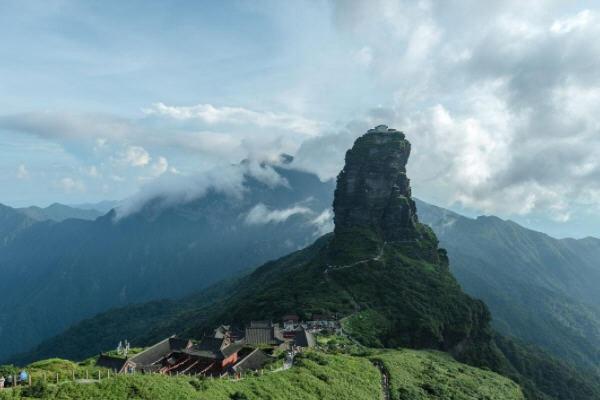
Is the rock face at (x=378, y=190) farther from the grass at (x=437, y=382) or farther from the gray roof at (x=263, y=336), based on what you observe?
the gray roof at (x=263, y=336)

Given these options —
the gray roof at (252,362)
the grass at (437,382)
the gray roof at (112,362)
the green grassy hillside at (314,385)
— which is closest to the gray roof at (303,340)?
the green grassy hillside at (314,385)

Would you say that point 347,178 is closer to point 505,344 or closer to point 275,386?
point 505,344

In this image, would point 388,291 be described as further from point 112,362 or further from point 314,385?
point 112,362

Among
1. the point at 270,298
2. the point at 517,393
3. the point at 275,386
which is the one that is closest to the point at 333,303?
the point at 270,298

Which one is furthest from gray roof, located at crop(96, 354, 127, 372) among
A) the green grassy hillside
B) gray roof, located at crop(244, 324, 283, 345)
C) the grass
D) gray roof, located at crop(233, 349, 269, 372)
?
the grass

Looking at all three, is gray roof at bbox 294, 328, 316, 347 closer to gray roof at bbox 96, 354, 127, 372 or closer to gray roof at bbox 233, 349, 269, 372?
gray roof at bbox 233, 349, 269, 372

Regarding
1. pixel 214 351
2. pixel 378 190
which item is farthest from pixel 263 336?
pixel 378 190
